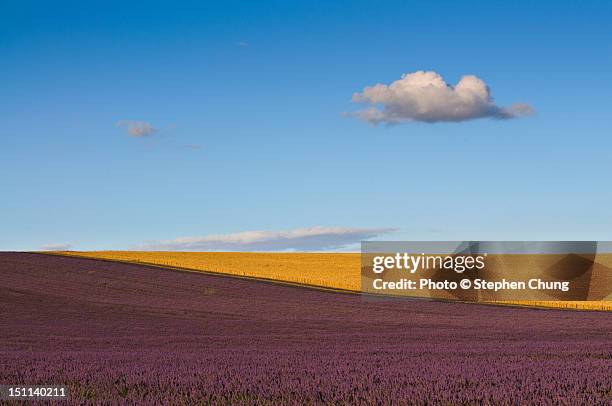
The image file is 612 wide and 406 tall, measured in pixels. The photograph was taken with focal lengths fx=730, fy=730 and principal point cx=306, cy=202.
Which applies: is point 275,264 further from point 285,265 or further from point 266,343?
point 266,343

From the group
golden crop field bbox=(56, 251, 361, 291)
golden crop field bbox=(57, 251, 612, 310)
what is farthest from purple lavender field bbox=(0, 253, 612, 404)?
golden crop field bbox=(56, 251, 361, 291)

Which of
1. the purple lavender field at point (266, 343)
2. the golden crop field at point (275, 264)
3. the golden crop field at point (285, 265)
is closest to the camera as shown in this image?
the purple lavender field at point (266, 343)

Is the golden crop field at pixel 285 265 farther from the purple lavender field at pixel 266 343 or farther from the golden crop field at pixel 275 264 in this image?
the purple lavender field at pixel 266 343

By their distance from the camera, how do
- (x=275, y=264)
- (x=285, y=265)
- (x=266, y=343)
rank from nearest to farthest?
(x=266, y=343) → (x=285, y=265) → (x=275, y=264)

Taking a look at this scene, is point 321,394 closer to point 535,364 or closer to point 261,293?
point 535,364

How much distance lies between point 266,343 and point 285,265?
4433 centimetres

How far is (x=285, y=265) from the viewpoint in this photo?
64562 millimetres

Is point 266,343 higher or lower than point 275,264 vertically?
lower

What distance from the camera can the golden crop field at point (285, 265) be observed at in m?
52.6

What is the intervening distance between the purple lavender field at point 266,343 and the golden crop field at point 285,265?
5.07 meters

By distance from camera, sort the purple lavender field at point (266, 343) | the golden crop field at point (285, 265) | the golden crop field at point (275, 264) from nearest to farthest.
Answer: the purple lavender field at point (266, 343), the golden crop field at point (285, 265), the golden crop field at point (275, 264)

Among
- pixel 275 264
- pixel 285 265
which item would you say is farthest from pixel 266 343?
pixel 275 264

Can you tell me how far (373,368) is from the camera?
1055cm

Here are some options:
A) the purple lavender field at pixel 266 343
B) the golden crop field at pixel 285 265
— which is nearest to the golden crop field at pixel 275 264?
the golden crop field at pixel 285 265
